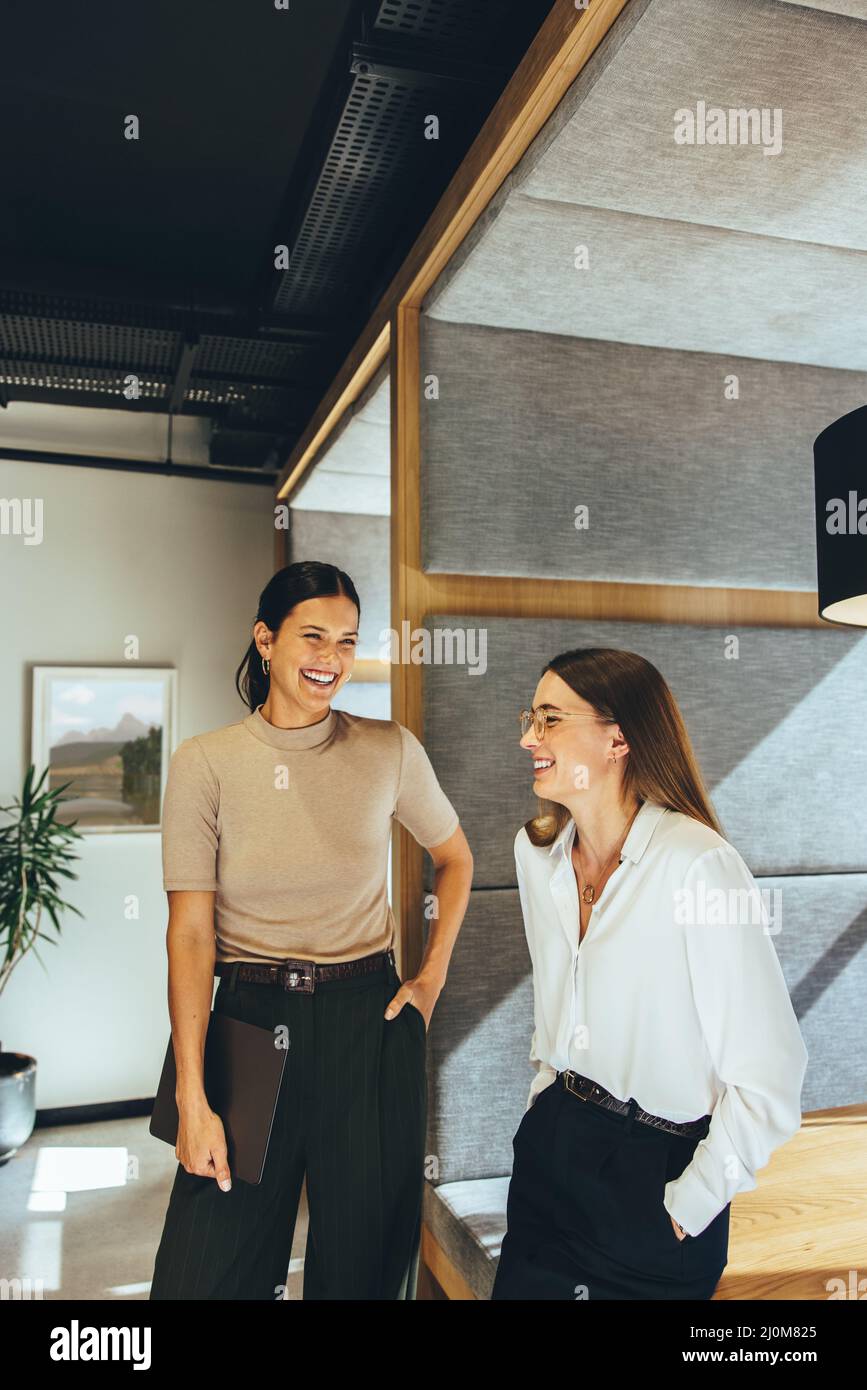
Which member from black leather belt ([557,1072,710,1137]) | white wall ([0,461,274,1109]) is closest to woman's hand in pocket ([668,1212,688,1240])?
black leather belt ([557,1072,710,1137])

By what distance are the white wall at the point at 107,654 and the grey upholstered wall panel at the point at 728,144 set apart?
3.01 metres

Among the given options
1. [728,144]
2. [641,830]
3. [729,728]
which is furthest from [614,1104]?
[728,144]

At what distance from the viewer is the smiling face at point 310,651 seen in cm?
174

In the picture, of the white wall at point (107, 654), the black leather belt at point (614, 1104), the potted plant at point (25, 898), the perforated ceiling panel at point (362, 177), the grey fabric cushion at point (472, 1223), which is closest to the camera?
the black leather belt at point (614, 1104)

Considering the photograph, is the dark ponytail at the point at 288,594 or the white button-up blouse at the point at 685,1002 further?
the dark ponytail at the point at 288,594

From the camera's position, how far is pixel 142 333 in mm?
3562

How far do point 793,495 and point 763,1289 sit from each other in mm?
1765

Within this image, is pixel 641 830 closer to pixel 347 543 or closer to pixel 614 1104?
pixel 614 1104

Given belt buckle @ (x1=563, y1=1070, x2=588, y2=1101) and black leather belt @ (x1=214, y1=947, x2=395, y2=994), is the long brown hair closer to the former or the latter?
belt buckle @ (x1=563, y1=1070, x2=588, y2=1101)

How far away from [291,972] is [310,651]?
0.56 metres

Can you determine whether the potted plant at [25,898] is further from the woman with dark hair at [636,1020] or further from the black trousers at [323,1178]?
the woman with dark hair at [636,1020]

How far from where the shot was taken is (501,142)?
1.81 m

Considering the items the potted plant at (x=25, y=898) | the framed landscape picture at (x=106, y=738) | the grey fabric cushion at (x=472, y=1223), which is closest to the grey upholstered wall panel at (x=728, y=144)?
the grey fabric cushion at (x=472, y=1223)
